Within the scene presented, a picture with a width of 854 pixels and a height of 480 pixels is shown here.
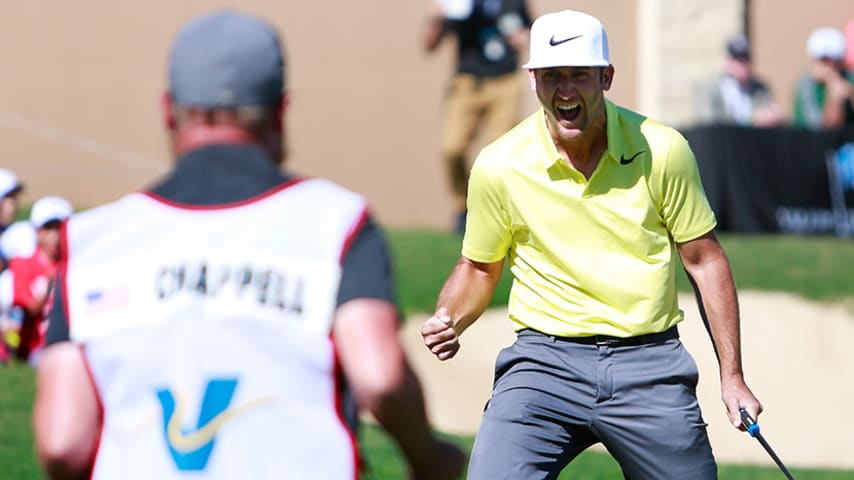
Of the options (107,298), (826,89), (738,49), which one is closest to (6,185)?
(738,49)

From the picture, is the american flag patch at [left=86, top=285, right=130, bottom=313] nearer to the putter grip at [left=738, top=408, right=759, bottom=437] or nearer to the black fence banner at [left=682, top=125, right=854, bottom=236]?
the putter grip at [left=738, top=408, right=759, bottom=437]

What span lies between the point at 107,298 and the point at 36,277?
822 cm

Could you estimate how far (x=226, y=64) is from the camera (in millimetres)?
3074

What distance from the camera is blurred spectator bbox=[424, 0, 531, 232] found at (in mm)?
13820

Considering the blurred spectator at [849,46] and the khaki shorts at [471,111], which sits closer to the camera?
the khaki shorts at [471,111]

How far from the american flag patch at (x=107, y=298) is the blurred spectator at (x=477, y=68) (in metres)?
11.0

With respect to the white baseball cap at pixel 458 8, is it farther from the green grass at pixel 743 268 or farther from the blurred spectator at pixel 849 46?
the blurred spectator at pixel 849 46

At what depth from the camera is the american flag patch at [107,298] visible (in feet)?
10.0

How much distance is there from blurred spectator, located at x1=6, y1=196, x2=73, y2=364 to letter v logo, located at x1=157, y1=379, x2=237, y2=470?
8.08 meters

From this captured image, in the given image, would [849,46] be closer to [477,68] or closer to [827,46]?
[827,46]

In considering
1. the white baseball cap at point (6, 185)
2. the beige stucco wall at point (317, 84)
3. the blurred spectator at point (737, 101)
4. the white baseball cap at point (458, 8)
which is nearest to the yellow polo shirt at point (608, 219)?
the white baseball cap at point (6, 185)

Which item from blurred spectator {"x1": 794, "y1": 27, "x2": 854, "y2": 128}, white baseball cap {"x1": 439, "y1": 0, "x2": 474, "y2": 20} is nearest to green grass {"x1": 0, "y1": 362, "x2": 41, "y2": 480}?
white baseball cap {"x1": 439, "y1": 0, "x2": 474, "y2": 20}

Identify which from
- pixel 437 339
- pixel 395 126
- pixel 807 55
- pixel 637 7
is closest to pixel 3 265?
pixel 395 126

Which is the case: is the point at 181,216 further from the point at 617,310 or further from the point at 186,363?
the point at 617,310
